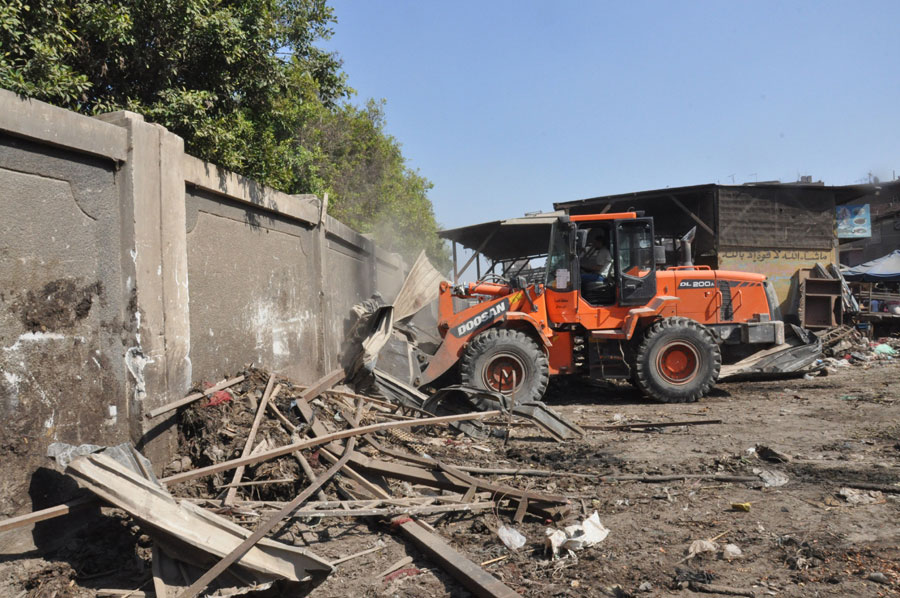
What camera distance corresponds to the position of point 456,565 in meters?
3.22

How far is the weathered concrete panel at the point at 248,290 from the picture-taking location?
16.9ft

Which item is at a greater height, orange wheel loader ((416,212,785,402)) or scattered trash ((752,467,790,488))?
orange wheel loader ((416,212,785,402))

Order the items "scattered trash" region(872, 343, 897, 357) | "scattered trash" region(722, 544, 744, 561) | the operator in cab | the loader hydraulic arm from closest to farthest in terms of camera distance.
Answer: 1. "scattered trash" region(722, 544, 744, 561)
2. the operator in cab
3. the loader hydraulic arm
4. "scattered trash" region(872, 343, 897, 357)

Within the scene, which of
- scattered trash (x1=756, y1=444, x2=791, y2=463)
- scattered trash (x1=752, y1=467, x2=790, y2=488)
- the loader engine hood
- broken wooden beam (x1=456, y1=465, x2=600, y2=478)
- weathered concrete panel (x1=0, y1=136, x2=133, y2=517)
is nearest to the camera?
weathered concrete panel (x1=0, y1=136, x2=133, y2=517)

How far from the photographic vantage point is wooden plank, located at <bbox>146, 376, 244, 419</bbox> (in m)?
4.25

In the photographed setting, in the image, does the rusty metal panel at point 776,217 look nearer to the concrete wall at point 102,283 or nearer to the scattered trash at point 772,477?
the scattered trash at point 772,477

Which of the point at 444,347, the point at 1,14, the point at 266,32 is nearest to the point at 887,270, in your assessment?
the point at 444,347

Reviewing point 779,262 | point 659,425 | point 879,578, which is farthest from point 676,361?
point 779,262

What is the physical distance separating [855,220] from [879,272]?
215cm

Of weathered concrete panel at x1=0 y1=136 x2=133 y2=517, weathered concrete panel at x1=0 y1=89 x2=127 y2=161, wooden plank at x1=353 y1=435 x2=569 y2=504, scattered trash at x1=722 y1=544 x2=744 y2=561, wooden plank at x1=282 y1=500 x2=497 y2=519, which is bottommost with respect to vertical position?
scattered trash at x1=722 y1=544 x2=744 y2=561

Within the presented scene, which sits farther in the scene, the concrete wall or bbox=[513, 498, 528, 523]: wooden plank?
bbox=[513, 498, 528, 523]: wooden plank

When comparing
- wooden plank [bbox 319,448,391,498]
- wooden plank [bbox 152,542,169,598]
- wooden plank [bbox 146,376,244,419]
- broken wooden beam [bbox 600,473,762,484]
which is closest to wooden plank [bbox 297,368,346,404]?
wooden plank [bbox 146,376,244,419]

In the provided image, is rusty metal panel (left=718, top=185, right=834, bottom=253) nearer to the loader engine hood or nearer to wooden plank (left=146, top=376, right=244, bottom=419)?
the loader engine hood

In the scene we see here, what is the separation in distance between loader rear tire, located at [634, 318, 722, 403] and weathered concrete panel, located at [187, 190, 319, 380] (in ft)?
15.4
